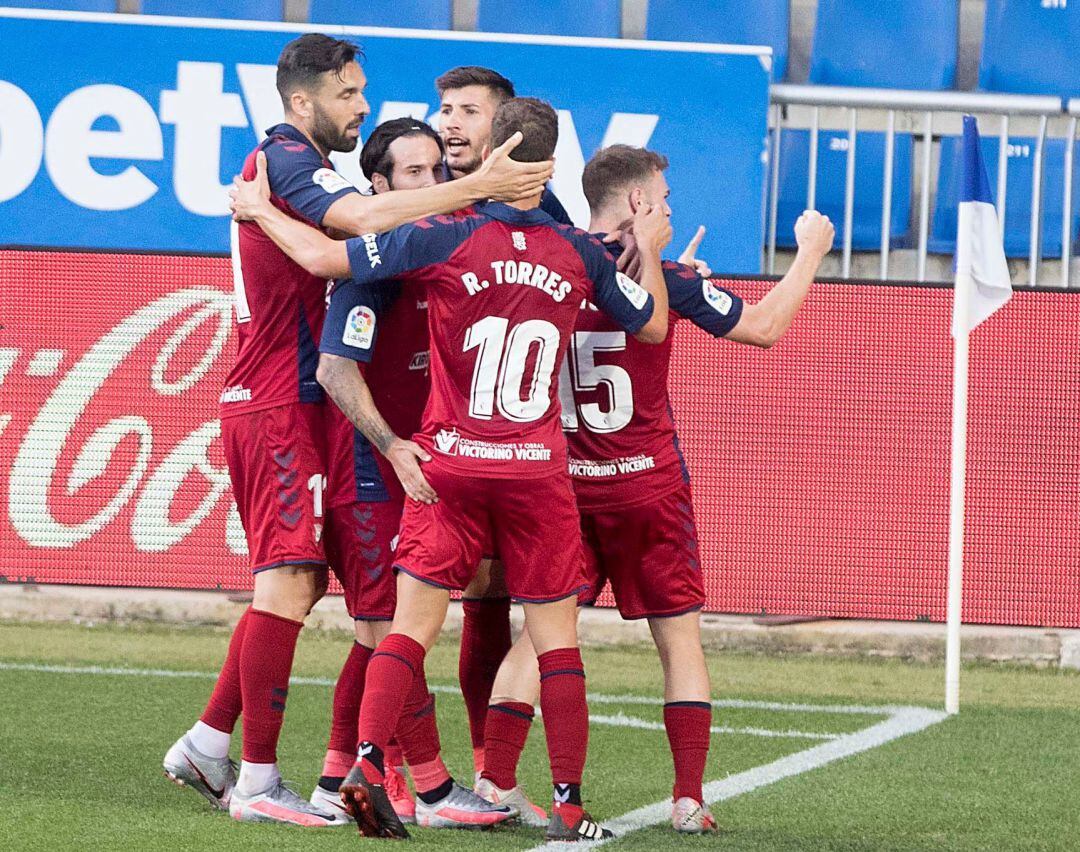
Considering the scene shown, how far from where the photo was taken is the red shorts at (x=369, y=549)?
16.0ft


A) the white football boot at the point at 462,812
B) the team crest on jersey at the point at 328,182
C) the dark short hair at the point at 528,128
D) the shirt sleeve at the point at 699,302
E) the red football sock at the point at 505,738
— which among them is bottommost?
the white football boot at the point at 462,812

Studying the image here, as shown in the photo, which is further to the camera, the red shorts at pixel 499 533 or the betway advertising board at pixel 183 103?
the betway advertising board at pixel 183 103

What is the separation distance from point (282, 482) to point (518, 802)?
1.07 metres

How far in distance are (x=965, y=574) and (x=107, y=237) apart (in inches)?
212

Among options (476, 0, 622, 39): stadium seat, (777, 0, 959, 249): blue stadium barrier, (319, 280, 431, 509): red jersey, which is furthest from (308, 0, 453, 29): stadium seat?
(319, 280, 431, 509): red jersey

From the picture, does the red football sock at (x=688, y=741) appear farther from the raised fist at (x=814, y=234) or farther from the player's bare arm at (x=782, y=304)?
the raised fist at (x=814, y=234)

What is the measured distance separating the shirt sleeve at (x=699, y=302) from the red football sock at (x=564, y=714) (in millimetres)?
1014

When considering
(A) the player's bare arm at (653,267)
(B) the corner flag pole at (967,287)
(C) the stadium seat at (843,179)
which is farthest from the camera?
(C) the stadium seat at (843,179)

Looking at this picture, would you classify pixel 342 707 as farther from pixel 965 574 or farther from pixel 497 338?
pixel 965 574

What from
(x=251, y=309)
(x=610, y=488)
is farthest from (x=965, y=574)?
(x=251, y=309)

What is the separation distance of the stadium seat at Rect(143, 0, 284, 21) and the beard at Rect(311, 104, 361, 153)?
714cm

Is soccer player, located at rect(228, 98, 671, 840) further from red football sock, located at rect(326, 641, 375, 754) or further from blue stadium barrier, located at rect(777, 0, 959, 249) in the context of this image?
blue stadium barrier, located at rect(777, 0, 959, 249)

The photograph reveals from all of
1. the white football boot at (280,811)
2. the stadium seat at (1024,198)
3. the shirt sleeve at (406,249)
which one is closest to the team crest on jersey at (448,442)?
the shirt sleeve at (406,249)

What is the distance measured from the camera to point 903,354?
8445 mm
